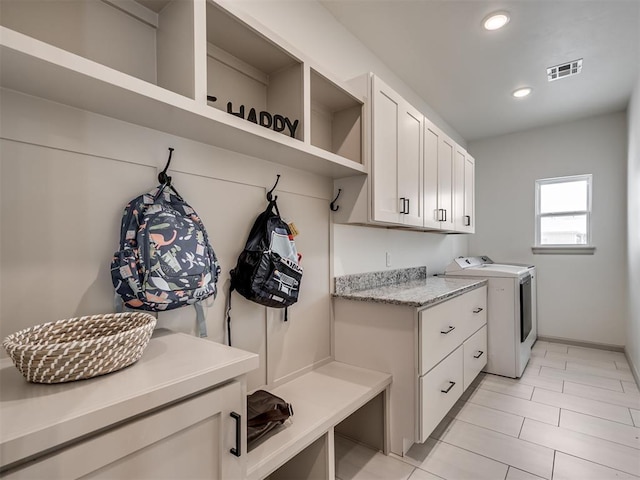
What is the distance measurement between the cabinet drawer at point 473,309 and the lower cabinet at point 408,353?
0.19 meters

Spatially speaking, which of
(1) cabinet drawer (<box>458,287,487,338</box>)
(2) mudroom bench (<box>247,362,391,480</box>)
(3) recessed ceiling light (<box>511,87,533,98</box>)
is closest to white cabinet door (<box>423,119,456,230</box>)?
(1) cabinet drawer (<box>458,287,487,338</box>)

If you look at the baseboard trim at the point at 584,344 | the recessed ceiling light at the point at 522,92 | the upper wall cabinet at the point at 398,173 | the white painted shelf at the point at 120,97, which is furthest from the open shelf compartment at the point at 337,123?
the baseboard trim at the point at 584,344

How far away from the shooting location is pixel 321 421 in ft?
4.65

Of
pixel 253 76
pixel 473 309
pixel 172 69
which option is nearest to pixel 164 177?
pixel 172 69

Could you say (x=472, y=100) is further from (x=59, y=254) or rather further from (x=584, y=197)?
(x=59, y=254)

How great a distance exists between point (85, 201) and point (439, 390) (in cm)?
201

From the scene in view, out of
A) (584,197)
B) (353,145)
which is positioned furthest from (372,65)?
(584,197)

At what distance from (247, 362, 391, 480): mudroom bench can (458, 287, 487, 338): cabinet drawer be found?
953mm

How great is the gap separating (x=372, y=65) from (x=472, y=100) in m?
1.45

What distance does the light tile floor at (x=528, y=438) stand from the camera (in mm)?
1738

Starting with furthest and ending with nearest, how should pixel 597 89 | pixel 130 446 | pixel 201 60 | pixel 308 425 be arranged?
pixel 597 89 → pixel 308 425 → pixel 201 60 → pixel 130 446

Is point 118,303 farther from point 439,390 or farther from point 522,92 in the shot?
point 522,92

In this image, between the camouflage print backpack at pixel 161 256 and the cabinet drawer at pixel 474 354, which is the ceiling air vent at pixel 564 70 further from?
the camouflage print backpack at pixel 161 256

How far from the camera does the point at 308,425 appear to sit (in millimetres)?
1380
